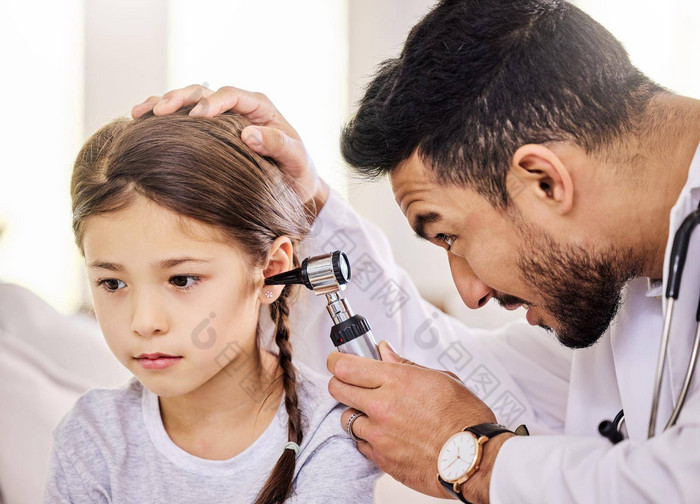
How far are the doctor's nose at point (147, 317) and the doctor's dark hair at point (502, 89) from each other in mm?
450

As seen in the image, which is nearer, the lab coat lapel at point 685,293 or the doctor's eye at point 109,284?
the lab coat lapel at point 685,293

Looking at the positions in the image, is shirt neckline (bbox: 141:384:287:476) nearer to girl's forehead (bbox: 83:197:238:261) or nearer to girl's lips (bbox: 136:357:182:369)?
girl's lips (bbox: 136:357:182:369)

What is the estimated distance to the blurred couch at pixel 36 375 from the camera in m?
1.44

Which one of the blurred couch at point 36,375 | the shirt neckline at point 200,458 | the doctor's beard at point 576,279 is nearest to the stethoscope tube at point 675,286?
the doctor's beard at point 576,279

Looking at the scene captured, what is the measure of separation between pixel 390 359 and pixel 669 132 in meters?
Answer: 0.56

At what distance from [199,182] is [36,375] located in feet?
2.48

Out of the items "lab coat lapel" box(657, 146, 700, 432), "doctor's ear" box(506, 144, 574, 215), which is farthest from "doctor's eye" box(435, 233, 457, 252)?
"lab coat lapel" box(657, 146, 700, 432)

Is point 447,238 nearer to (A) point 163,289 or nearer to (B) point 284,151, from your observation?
(B) point 284,151

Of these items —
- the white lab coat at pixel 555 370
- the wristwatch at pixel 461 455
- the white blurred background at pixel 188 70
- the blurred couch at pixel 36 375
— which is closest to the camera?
the white lab coat at pixel 555 370

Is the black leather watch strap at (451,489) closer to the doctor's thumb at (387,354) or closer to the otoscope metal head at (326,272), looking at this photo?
the doctor's thumb at (387,354)

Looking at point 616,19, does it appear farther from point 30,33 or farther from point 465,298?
point 30,33

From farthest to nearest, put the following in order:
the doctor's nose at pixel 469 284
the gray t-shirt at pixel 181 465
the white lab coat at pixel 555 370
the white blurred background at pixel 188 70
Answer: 1. the white blurred background at pixel 188 70
2. the doctor's nose at pixel 469 284
3. the gray t-shirt at pixel 181 465
4. the white lab coat at pixel 555 370

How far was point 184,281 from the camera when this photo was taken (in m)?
1.07

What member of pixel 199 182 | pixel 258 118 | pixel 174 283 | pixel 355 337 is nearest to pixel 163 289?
pixel 174 283
